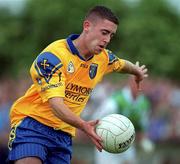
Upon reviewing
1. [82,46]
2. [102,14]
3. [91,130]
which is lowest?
[91,130]

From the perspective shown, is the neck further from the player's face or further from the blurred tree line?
the blurred tree line

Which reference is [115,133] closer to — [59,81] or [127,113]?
[59,81]

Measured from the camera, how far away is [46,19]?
48.5m

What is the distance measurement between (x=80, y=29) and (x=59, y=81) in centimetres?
3572

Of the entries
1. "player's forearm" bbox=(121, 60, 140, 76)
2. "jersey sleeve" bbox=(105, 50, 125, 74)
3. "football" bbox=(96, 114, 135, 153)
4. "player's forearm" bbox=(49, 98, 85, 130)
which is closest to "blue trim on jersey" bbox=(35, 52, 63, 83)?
"player's forearm" bbox=(49, 98, 85, 130)

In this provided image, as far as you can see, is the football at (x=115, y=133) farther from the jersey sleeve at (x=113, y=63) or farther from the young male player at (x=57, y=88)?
the jersey sleeve at (x=113, y=63)

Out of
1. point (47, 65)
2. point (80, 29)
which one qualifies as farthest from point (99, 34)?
point (80, 29)

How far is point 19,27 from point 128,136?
137ft

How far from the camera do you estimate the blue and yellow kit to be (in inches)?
363

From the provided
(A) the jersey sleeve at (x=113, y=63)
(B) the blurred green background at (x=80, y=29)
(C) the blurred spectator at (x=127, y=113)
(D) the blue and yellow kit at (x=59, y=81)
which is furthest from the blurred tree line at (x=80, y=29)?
(D) the blue and yellow kit at (x=59, y=81)

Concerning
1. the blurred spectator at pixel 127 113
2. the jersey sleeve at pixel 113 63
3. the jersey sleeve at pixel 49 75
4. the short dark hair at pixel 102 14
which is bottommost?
the jersey sleeve at pixel 49 75

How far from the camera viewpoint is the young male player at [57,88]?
30.4 ft

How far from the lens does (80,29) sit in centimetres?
4481

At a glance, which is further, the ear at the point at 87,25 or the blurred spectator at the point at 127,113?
the blurred spectator at the point at 127,113
